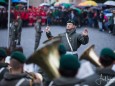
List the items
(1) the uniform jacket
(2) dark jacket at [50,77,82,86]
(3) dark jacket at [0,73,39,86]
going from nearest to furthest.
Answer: (2) dark jacket at [50,77,82,86] → (3) dark jacket at [0,73,39,86] → (1) the uniform jacket

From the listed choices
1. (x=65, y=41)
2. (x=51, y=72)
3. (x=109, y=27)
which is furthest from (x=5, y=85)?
(x=109, y=27)

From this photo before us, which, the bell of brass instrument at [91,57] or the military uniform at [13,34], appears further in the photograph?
the military uniform at [13,34]

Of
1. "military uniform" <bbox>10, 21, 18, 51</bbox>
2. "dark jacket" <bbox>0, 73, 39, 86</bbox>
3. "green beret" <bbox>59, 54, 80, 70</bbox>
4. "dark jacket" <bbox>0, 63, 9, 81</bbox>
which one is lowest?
"military uniform" <bbox>10, 21, 18, 51</bbox>

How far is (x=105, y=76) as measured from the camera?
6363 mm

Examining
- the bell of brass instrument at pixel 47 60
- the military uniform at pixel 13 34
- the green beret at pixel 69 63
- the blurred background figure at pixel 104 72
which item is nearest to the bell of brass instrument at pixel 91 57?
the blurred background figure at pixel 104 72

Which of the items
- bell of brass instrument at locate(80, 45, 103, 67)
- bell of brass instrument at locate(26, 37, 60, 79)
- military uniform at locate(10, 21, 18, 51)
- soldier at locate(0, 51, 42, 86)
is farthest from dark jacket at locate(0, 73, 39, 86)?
military uniform at locate(10, 21, 18, 51)

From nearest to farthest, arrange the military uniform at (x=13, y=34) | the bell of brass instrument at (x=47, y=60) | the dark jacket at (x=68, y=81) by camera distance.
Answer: the dark jacket at (x=68, y=81) → the bell of brass instrument at (x=47, y=60) → the military uniform at (x=13, y=34)

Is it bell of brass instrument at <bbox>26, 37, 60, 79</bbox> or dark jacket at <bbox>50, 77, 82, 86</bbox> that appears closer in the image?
dark jacket at <bbox>50, 77, 82, 86</bbox>

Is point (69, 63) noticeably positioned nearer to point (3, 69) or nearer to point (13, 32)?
point (3, 69)

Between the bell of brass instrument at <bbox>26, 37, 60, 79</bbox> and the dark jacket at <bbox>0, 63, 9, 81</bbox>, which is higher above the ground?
the bell of brass instrument at <bbox>26, 37, 60, 79</bbox>

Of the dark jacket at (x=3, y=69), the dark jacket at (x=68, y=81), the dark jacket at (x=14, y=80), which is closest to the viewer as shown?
the dark jacket at (x=68, y=81)

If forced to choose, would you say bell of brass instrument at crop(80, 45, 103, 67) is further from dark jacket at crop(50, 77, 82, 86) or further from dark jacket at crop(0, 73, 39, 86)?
dark jacket at crop(50, 77, 82, 86)

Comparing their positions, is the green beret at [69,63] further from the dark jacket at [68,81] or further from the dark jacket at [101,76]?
the dark jacket at [101,76]

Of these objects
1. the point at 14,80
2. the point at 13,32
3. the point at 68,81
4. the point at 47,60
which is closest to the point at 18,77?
the point at 14,80
